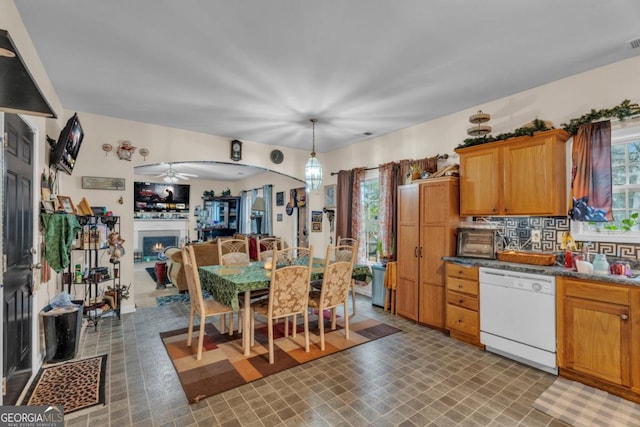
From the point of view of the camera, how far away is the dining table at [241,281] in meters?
2.77

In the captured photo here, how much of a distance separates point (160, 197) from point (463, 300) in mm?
9174

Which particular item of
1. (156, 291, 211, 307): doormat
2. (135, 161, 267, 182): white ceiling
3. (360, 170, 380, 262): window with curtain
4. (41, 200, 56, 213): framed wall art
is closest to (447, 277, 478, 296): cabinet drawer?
(360, 170, 380, 262): window with curtain

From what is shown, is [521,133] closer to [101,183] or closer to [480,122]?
[480,122]

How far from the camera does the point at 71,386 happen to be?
7.98 feet

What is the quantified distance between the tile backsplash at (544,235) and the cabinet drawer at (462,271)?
642 millimetres

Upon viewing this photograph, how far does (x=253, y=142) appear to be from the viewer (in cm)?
Result: 551

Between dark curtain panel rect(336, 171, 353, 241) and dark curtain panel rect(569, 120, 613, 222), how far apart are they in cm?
324

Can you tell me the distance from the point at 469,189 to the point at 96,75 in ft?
13.7

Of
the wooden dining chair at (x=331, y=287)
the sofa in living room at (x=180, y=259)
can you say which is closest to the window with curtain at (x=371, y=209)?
the wooden dining chair at (x=331, y=287)

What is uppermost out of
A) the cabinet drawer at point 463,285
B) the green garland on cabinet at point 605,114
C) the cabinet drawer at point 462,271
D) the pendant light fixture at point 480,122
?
the pendant light fixture at point 480,122

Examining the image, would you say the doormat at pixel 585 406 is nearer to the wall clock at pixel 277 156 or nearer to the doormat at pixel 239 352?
the doormat at pixel 239 352

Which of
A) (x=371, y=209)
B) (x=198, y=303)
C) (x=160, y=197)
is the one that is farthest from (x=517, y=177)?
(x=160, y=197)


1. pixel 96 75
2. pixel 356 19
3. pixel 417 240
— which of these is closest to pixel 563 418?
pixel 417 240

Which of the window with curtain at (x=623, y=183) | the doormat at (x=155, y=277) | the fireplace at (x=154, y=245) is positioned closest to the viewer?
the window with curtain at (x=623, y=183)
